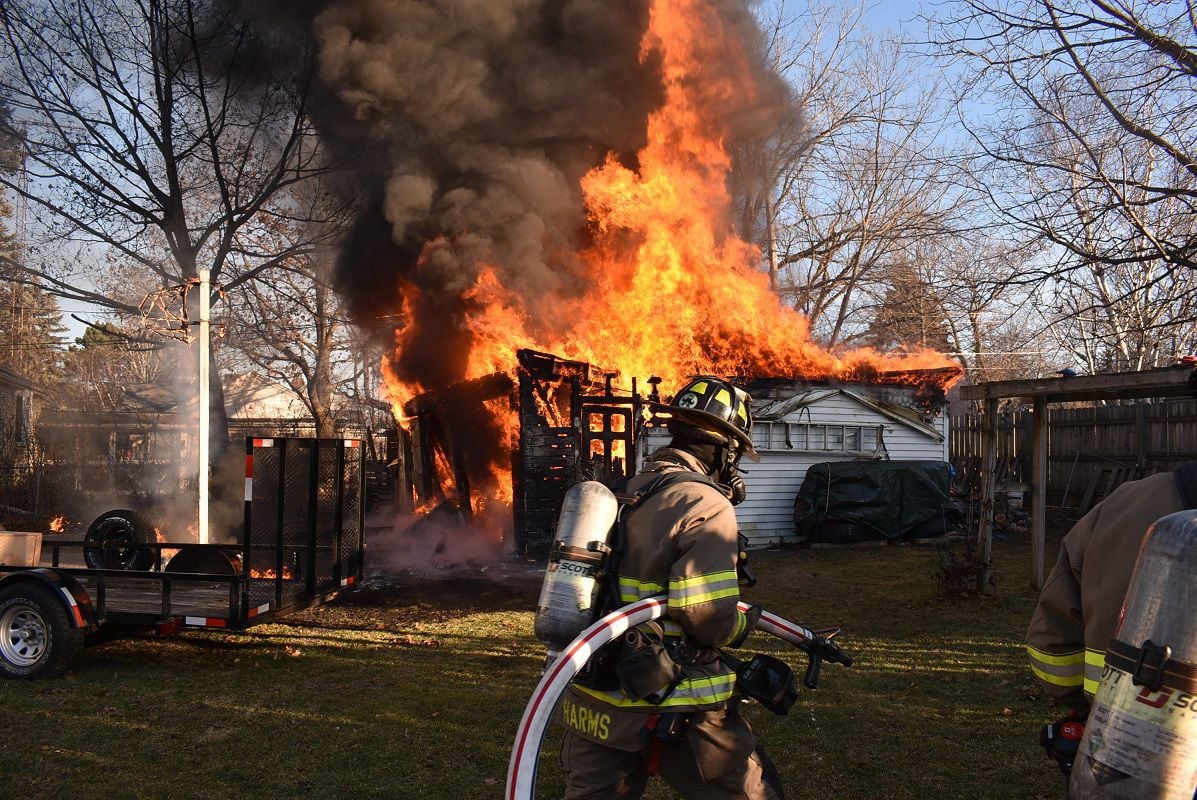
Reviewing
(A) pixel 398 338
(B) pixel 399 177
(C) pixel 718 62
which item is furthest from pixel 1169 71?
(A) pixel 398 338

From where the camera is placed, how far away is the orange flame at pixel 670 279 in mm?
15289

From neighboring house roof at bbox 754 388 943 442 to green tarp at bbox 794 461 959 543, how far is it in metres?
1.34

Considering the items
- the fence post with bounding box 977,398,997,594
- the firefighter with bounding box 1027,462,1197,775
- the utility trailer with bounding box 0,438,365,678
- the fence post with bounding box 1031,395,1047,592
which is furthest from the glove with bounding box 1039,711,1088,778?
the fence post with bounding box 977,398,997,594

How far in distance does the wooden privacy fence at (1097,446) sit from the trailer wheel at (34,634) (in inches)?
530

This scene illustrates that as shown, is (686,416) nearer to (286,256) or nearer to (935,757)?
(935,757)

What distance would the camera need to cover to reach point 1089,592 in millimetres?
2182

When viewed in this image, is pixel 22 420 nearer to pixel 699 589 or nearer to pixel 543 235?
pixel 543 235

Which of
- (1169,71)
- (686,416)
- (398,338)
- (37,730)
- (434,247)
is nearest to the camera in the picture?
(686,416)

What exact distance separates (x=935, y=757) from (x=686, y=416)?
3323 mm

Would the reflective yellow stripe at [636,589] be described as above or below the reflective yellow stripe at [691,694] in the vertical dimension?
above

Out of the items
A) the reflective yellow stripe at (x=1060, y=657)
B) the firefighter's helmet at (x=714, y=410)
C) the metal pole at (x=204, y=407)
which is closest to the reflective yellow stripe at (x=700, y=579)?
the firefighter's helmet at (x=714, y=410)

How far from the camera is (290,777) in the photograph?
480cm

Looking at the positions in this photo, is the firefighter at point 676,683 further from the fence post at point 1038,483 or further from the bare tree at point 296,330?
the bare tree at point 296,330

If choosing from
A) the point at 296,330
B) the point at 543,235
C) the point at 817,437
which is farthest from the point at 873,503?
the point at 296,330
